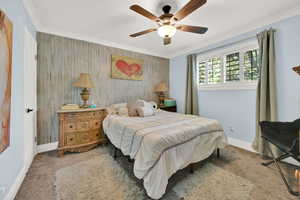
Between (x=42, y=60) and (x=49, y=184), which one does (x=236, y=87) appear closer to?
(x=49, y=184)

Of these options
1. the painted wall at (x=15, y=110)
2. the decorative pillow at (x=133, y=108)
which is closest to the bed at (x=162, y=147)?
the decorative pillow at (x=133, y=108)

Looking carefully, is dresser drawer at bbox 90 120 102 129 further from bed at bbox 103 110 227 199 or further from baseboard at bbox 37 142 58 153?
baseboard at bbox 37 142 58 153

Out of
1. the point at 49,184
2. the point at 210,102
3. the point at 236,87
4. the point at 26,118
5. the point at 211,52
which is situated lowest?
the point at 49,184

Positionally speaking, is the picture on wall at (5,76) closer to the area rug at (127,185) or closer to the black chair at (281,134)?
the area rug at (127,185)

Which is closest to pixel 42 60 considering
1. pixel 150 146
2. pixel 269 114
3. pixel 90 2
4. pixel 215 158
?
pixel 90 2

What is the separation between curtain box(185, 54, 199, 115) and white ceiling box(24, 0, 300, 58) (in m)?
0.66

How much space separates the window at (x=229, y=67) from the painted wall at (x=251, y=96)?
209 mm

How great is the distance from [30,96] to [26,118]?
15.7 inches

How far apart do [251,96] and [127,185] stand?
9.47 ft

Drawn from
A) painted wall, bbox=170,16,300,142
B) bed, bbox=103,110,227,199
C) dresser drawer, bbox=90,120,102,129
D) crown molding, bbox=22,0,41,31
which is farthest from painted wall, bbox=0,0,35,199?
painted wall, bbox=170,16,300,142

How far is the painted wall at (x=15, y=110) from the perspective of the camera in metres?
1.20

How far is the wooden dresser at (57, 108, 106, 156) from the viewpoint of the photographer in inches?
89.5

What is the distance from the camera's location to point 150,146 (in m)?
1.36

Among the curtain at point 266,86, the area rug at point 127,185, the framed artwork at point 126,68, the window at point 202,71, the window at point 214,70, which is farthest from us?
the window at point 202,71
